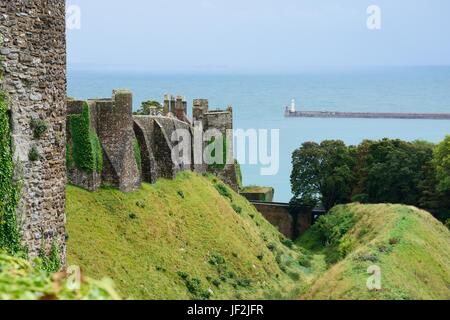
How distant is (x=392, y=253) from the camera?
3098 centimetres

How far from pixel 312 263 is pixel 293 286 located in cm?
947

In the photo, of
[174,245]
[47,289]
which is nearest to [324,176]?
[174,245]

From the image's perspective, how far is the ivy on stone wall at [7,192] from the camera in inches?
452

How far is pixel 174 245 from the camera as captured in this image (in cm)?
3159

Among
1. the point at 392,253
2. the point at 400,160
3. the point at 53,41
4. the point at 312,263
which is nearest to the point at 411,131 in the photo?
the point at 400,160

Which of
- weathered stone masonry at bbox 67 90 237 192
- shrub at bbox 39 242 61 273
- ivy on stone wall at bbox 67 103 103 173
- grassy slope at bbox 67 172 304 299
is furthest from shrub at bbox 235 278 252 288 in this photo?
shrub at bbox 39 242 61 273

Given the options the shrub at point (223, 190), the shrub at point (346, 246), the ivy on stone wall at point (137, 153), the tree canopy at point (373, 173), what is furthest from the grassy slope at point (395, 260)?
the tree canopy at point (373, 173)

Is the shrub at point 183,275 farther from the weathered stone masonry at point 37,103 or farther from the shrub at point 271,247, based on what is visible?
the weathered stone masonry at point 37,103

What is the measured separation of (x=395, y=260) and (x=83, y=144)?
11113 millimetres

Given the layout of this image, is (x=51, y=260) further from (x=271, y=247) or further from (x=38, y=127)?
(x=271, y=247)

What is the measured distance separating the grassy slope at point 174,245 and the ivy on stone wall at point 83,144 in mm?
886

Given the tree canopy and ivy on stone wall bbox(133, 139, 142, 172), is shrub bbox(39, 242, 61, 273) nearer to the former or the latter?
ivy on stone wall bbox(133, 139, 142, 172)

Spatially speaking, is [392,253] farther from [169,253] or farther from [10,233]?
[10,233]

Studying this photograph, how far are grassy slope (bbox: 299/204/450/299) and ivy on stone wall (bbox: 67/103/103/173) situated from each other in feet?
27.4
